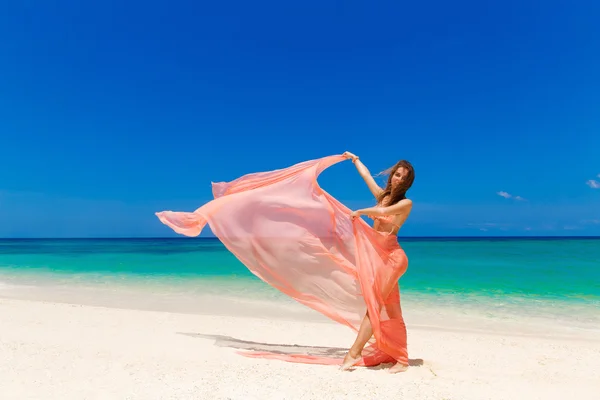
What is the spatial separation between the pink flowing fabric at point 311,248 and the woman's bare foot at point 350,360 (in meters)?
0.08

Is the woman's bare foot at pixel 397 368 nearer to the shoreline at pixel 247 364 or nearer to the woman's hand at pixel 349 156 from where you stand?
the shoreline at pixel 247 364

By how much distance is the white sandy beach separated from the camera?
4.11 meters

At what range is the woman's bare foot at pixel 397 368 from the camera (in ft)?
15.4

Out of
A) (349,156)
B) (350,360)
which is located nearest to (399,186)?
(349,156)

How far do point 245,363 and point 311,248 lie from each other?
1.43 m

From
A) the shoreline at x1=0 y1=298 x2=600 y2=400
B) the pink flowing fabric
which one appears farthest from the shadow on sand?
the pink flowing fabric

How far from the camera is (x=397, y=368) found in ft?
15.6

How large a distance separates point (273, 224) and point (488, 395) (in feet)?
8.89

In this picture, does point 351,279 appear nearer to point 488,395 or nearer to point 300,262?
point 300,262

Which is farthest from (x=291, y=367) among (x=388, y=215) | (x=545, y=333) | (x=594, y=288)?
(x=594, y=288)

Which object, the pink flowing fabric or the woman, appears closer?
the woman

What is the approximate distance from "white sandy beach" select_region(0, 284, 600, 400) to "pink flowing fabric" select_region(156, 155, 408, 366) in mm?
580

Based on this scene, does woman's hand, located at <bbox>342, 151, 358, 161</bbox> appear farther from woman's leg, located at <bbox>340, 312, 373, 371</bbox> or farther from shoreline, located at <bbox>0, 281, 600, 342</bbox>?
shoreline, located at <bbox>0, 281, 600, 342</bbox>

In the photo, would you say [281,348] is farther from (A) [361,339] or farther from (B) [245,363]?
(A) [361,339]
